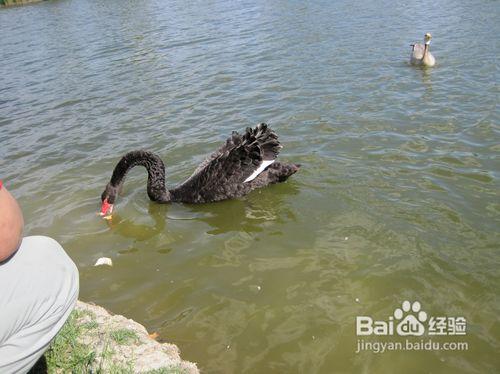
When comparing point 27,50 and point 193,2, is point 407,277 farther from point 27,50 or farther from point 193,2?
point 193,2

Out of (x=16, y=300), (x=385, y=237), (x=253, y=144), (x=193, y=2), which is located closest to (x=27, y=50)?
(x=193, y=2)

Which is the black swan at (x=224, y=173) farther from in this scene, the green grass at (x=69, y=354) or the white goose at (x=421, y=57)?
the white goose at (x=421, y=57)

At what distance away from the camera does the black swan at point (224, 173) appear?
5.80 meters

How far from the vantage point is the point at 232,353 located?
11.5 feet

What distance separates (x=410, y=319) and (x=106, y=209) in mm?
3627

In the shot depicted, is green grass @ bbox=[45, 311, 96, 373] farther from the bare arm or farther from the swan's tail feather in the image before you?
the swan's tail feather

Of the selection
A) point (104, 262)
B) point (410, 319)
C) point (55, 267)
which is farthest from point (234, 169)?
point (55, 267)

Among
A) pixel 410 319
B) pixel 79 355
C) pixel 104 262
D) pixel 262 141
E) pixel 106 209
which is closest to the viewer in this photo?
pixel 79 355

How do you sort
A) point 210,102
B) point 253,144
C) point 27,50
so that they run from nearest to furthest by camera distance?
point 253,144 < point 210,102 < point 27,50

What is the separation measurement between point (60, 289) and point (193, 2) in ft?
67.5

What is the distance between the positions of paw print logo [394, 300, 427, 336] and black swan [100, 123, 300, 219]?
98.5 inches

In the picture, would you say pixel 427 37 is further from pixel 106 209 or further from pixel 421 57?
pixel 106 209

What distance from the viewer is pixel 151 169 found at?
594 centimetres

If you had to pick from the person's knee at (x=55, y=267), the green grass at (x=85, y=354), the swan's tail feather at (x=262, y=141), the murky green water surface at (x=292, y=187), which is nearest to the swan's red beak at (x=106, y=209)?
the murky green water surface at (x=292, y=187)
